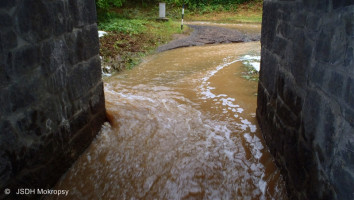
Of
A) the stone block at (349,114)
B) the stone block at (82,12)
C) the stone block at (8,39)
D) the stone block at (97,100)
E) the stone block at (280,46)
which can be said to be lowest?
the stone block at (97,100)

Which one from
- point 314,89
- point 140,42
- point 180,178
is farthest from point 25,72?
point 140,42

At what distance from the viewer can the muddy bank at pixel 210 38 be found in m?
11.9

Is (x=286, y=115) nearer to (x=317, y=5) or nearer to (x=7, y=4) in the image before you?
(x=317, y=5)

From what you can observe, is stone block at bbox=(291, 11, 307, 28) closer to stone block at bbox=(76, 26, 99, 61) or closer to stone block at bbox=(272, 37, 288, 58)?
stone block at bbox=(272, 37, 288, 58)

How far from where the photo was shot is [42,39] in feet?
8.98

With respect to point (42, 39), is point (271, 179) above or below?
below

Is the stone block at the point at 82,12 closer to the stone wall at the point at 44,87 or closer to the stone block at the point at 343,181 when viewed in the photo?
the stone wall at the point at 44,87

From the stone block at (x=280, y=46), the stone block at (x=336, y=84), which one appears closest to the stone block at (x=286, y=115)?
the stone block at (x=280, y=46)

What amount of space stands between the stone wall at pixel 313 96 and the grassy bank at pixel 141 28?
5.49m

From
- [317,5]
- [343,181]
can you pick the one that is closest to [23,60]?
[317,5]

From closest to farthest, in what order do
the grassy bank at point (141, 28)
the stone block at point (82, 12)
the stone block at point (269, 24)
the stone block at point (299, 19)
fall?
the stone block at point (299, 19), the stone block at point (82, 12), the stone block at point (269, 24), the grassy bank at point (141, 28)

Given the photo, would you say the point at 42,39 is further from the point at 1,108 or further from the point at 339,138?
the point at 339,138

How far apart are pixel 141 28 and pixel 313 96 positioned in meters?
11.9

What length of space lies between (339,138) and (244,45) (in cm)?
1058
